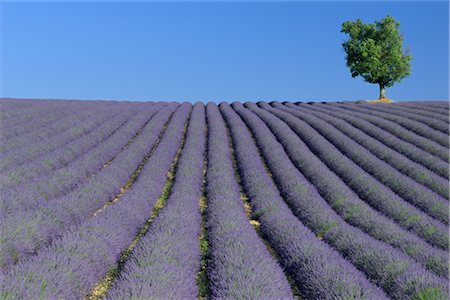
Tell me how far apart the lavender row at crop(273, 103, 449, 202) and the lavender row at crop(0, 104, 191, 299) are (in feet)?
18.2

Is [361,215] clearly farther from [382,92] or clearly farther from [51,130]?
[382,92]

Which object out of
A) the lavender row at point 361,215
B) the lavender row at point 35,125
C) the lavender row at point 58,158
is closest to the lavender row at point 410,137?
the lavender row at point 361,215

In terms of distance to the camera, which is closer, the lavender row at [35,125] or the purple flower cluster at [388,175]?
the purple flower cluster at [388,175]

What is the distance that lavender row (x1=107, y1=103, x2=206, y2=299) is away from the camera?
4641 mm

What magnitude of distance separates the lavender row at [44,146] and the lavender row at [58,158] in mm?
360

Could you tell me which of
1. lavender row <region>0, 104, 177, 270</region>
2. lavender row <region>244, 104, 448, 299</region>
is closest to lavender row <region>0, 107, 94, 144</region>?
lavender row <region>0, 104, 177, 270</region>

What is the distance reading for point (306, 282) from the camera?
544cm

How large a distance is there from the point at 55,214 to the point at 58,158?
5085 mm

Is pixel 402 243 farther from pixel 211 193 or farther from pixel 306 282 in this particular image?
pixel 211 193

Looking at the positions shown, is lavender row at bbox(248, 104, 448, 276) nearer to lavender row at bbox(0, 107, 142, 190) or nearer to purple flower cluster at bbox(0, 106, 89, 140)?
lavender row at bbox(0, 107, 142, 190)

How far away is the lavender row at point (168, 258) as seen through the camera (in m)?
4.64

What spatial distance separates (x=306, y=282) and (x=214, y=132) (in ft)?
41.7

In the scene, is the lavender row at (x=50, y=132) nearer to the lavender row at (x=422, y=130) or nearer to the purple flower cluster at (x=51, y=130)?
the purple flower cluster at (x=51, y=130)

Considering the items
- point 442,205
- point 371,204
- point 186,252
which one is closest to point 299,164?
point 371,204
